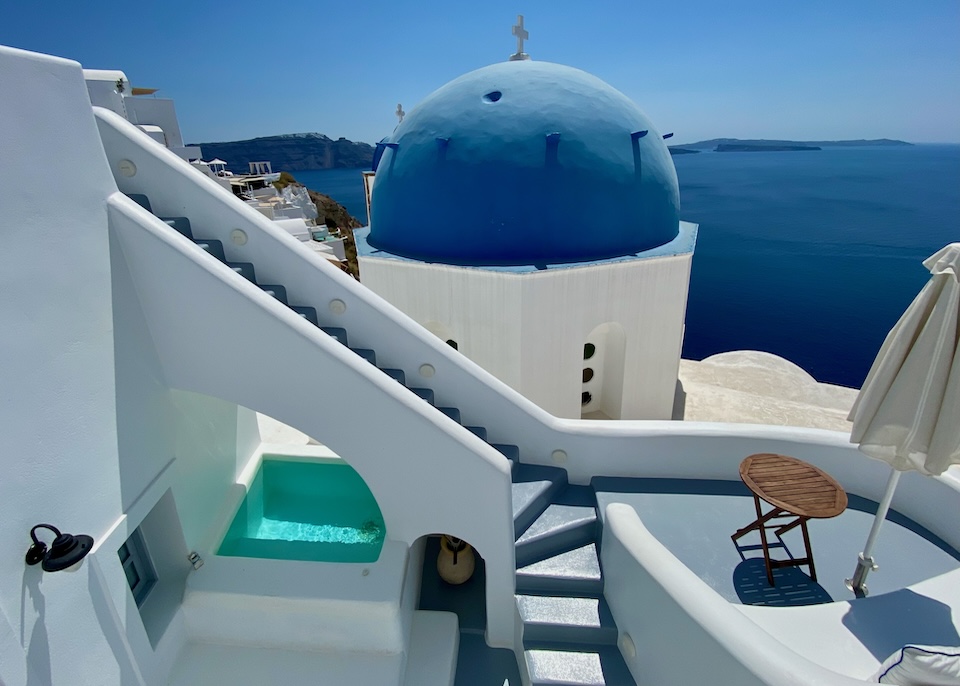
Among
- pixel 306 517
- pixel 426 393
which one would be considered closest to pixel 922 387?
pixel 426 393

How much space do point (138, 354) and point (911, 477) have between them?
25.2 feet

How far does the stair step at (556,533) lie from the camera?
5.15m

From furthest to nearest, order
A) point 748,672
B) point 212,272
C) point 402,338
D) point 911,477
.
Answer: point 402,338 < point 911,477 < point 212,272 < point 748,672

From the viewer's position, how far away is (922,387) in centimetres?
371

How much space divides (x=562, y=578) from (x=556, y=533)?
439 mm

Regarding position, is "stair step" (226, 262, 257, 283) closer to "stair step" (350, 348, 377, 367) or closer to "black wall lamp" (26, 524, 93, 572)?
"stair step" (350, 348, 377, 367)

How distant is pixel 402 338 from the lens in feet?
18.5

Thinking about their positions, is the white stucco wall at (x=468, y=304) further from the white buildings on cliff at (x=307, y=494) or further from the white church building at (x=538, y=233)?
the white buildings on cliff at (x=307, y=494)

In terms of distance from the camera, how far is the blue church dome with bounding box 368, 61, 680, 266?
339 inches

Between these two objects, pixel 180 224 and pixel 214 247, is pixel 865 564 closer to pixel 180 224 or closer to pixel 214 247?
pixel 214 247

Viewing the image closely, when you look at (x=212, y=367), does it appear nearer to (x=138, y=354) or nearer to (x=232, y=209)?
(x=138, y=354)

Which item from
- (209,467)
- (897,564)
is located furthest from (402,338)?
A: (897,564)

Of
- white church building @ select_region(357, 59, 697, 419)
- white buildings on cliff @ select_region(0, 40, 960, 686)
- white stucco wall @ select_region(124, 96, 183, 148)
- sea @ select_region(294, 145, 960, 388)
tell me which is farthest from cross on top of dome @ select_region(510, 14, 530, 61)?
sea @ select_region(294, 145, 960, 388)

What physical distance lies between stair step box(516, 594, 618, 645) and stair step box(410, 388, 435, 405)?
92.1 inches
